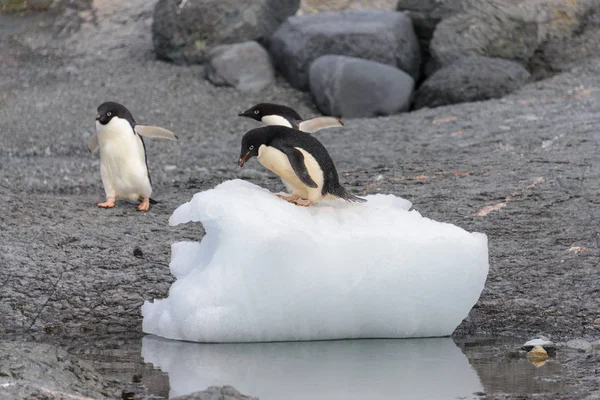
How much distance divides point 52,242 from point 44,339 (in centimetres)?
94

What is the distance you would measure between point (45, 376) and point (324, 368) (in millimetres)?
953

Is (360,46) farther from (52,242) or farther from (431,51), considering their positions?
(52,242)

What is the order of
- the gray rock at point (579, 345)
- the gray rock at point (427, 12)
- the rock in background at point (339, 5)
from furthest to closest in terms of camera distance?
the rock in background at point (339, 5) → the gray rock at point (427, 12) → the gray rock at point (579, 345)

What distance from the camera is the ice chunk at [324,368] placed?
3.34 meters

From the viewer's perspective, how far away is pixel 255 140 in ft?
14.6

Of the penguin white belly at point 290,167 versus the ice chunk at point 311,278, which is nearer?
the ice chunk at point 311,278

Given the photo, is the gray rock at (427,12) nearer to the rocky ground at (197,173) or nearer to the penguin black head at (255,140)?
the rocky ground at (197,173)

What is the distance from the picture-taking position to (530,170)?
635 cm

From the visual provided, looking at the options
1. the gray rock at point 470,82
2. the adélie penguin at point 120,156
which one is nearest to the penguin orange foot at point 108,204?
the adélie penguin at point 120,156

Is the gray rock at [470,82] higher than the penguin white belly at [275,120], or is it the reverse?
the penguin white belly at [275,120]

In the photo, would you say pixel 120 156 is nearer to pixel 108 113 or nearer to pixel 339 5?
pixel 108 113

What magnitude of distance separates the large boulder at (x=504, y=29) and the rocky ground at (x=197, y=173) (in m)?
0.60

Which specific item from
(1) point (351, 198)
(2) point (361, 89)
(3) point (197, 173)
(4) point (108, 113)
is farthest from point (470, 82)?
(1) point (351, 198)

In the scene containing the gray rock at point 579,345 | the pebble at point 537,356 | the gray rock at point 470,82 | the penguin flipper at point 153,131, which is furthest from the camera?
the gray rock at point 470,82
